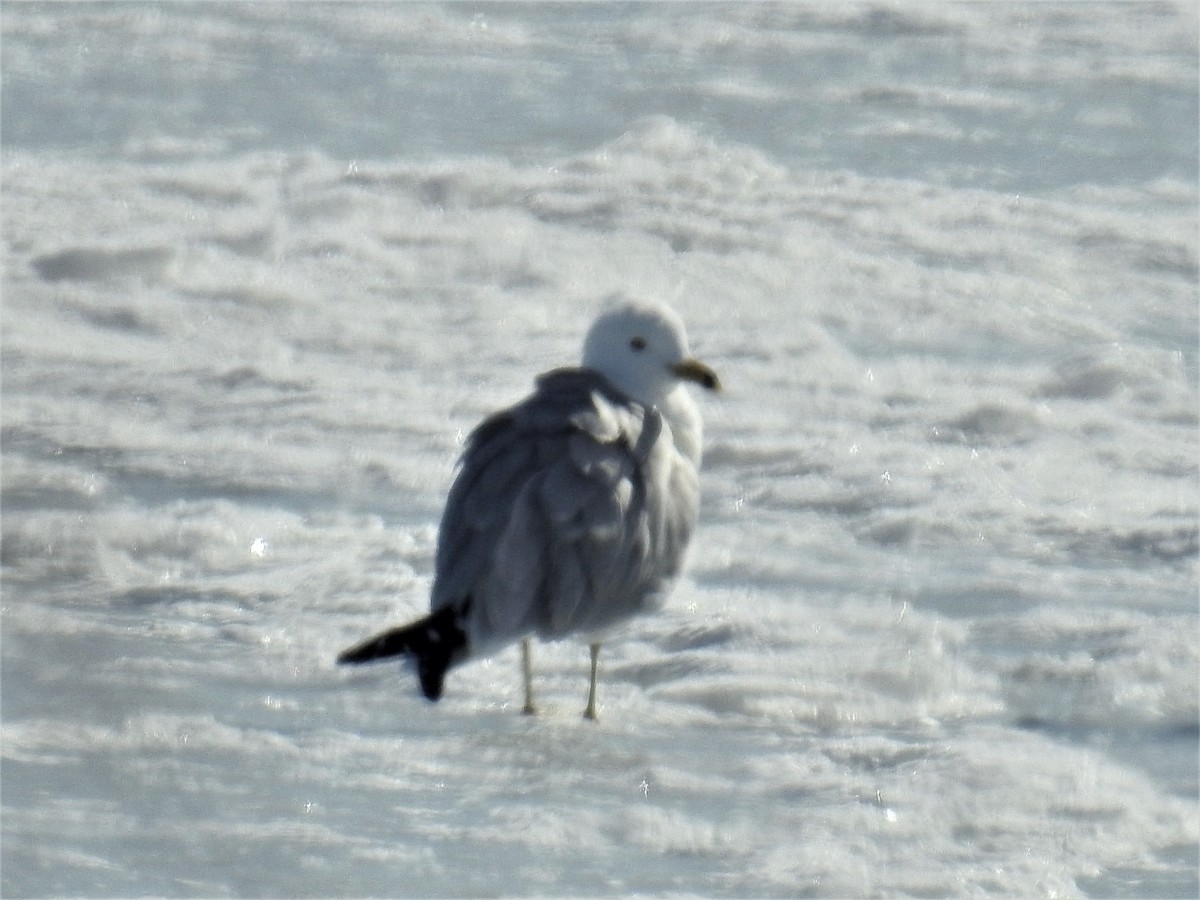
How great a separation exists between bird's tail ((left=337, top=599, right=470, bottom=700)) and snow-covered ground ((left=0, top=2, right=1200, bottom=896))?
0.16 metres

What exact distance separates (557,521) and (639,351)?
71 centimetres

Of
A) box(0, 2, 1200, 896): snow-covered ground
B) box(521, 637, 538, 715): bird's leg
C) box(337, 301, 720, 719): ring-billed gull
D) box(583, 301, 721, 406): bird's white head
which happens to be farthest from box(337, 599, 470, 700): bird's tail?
box(583, 301, 721, 406): bird's white head

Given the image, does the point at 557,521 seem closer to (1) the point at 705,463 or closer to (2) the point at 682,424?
(2) the point at 682,424

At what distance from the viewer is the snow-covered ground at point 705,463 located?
3828mm

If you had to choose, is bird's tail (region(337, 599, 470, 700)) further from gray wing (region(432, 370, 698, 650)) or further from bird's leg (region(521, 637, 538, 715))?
bird's leg (region(521, 637, 538, 715))

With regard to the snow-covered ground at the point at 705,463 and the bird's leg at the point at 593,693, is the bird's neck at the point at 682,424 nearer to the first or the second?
the snow-covered ground at the point at 705,463

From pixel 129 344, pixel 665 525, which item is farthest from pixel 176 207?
pixel 665 525

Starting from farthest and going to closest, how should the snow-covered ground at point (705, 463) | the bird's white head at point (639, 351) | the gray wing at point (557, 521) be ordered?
the bird's white head at point (639, 351), the gray wing at point (557, 521), the snow-covered ground at point (705, 463)

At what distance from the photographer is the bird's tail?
13.5ft

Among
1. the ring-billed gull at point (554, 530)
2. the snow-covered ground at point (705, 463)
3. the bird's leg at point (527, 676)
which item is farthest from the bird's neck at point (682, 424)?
the bird's leg at point (527, 676)

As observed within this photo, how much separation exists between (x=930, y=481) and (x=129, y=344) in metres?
2.92

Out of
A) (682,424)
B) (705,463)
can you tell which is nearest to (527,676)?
(682,424)

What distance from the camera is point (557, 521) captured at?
4.29 m

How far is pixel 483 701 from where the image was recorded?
453cm
